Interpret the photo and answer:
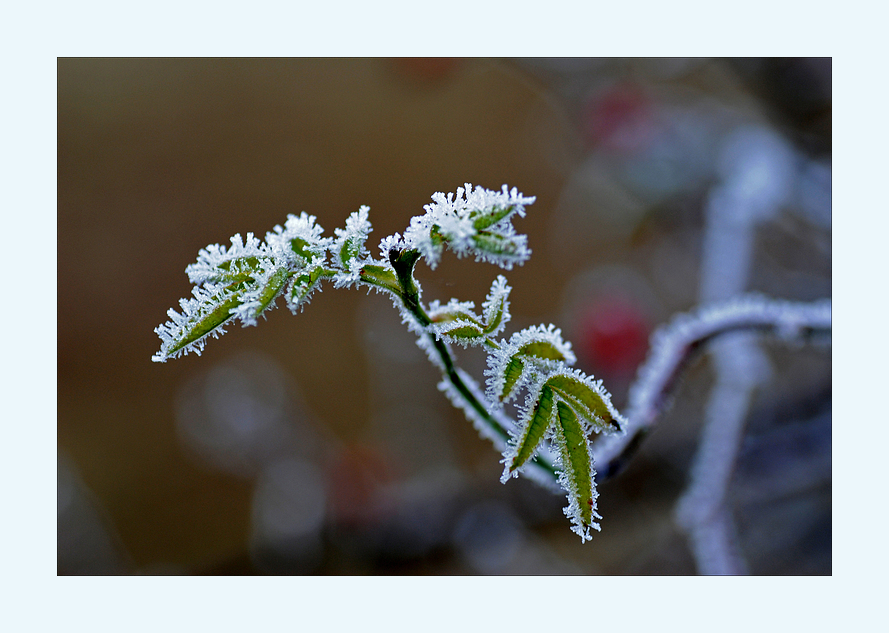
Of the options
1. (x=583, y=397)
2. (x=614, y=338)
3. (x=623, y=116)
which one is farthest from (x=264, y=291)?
(x=623, y=116)

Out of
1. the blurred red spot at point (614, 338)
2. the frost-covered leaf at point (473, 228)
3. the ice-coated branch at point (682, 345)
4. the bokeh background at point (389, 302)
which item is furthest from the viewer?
the blurred red spot at point (614, 338)

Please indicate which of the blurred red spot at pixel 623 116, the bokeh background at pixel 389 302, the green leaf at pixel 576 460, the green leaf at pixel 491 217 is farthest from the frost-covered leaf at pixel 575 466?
the blurred red spot at pixel 623 116

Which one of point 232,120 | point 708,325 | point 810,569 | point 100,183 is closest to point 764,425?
point 810,569

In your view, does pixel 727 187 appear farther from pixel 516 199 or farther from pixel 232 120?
pixel 232 120

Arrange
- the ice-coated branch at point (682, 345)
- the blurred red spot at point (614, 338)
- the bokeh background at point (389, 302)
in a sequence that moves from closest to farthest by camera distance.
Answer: the ice-coated branch at point (682, 345)
the bokeh background at point (389, 302)
the blurred red spot at point (614, 338)

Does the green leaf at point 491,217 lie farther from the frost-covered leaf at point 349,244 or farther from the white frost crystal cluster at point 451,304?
the frost-covered leaf at point 349,244

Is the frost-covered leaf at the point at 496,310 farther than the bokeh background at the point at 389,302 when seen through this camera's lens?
No

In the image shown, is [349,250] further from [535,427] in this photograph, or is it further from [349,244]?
[535,427]
